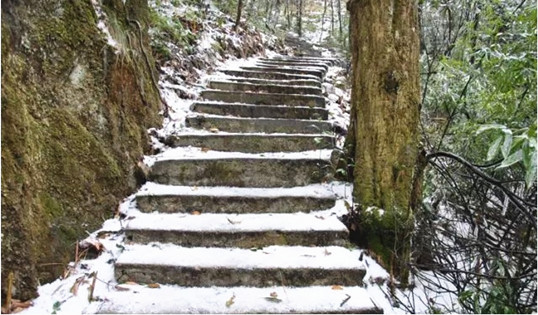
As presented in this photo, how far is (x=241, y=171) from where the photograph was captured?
335cm

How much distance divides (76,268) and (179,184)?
111 cm

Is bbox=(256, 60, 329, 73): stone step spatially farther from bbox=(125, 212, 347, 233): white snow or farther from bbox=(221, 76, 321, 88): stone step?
bbox=(125, 212, 347, 233): white snow

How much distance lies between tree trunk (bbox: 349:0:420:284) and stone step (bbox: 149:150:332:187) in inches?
27.3

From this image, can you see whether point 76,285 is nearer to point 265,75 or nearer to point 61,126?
point 61,126

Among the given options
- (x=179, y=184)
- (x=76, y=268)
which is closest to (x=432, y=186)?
(x=179, y=184)

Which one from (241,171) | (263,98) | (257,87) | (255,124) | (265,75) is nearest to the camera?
(241,171)

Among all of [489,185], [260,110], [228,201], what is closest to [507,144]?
[489,185]

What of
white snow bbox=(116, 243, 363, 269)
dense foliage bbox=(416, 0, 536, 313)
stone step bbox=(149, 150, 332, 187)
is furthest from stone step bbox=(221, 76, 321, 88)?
white snow bbox=(116, 243, 363, 269)

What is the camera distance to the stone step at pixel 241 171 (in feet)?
10.8

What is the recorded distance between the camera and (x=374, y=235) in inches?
106

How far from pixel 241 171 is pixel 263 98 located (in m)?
1.69

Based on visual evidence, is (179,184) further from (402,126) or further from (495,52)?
(495,52)

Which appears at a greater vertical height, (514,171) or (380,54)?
(380,54)

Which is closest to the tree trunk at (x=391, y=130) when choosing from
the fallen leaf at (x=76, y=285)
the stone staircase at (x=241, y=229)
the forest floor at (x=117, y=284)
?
the forest floor at (x=117, y=284)
